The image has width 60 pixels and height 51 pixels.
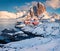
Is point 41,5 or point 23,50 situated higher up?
point 41,5

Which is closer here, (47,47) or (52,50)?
(52,50)

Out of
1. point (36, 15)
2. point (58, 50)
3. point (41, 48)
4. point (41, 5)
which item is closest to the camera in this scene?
point (58, 50)

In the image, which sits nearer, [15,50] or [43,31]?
[15,50]

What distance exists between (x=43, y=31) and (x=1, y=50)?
25.4ft

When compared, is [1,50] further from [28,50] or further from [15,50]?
[28,50]

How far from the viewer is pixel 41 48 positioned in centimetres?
732

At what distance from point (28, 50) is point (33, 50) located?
0.21 metres

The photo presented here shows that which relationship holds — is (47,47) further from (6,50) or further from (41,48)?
(6,50)

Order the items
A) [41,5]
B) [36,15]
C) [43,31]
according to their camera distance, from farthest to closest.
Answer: [36,15]
[41,5]
[43,31]

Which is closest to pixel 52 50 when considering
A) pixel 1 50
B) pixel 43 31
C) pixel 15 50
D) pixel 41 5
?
pixel 15 50

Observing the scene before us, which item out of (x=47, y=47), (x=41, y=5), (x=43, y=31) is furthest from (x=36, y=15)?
(x=47, y=47)

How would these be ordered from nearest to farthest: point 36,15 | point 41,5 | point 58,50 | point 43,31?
1. point 58,50
2. point 43,31
3. point 41,5
4. point 36,15

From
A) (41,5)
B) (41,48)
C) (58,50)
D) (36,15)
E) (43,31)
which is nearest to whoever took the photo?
(58,50)

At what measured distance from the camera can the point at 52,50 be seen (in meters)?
6.88
